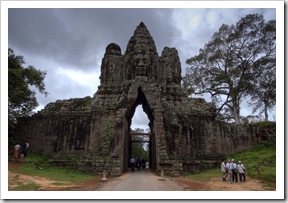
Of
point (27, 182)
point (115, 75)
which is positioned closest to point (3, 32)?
point (27, 182)

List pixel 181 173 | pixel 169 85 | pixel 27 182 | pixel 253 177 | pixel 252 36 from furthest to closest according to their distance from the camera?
pixel 252 36 < pixel 169 85 < pixel 181 173 < pixel 253 177 < pixel 27 182

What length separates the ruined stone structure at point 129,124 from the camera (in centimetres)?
2112

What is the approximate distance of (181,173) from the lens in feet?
64.7

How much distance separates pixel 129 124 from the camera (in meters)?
25.3

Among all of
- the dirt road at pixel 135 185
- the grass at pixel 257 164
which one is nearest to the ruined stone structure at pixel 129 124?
the grass at pixel 257 164

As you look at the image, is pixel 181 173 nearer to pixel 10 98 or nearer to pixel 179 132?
pixel 179 132

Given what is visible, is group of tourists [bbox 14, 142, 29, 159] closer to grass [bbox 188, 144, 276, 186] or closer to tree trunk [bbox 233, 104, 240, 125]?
grass [bbox 188, 144, 276, 186]

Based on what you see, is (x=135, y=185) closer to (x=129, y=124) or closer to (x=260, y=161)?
(x=129, y=124)

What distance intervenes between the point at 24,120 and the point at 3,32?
15905mm

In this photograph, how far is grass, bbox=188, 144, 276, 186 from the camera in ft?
54.7

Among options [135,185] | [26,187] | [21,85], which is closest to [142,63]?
[21,85]

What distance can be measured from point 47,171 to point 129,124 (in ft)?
26.4

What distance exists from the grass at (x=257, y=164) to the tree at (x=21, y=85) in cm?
1286

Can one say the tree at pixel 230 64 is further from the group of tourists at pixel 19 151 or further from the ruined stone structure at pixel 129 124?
the group of tourists at pixel 19 151
